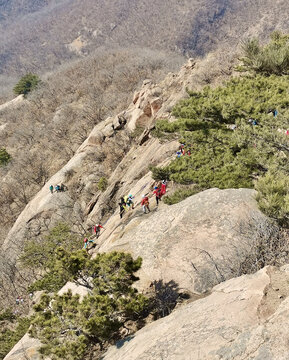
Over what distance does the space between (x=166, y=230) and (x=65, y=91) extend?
55.4 metres

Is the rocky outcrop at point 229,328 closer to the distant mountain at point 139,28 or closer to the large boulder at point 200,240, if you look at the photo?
the large boulder at point 200,240

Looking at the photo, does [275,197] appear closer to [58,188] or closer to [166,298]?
[166,298]

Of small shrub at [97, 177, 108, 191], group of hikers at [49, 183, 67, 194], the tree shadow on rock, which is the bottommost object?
small shrub at [97, 177, 108, 191]

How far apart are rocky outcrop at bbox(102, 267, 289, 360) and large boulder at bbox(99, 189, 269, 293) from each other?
3.83 feet

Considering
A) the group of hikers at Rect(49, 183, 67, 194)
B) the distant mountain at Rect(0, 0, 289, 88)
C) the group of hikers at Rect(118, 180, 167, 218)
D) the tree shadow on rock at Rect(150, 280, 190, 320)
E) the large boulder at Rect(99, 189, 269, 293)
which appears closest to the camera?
the tree shadow on rock at Rect(150, 280, 190, 320)

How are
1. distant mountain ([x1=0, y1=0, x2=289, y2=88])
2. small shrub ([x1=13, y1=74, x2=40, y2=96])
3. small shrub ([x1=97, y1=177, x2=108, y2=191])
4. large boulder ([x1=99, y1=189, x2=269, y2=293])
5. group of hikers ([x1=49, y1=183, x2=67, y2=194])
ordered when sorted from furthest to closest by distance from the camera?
distant mountain ([x1=0, y1=0, x2=289, y2=88])
small shrub ([x1=13, y1=74, x2=40, y2=96])
group of hikers ([x1=49, y1=183, x2=67, y2=194])
small shrub ([x1=97, y1=177, x2=108, y2=191])
large boulder ([x1=99, y1=189, x2=269, y2=293])

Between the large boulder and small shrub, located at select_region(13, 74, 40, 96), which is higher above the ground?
small shrub, located at select_region(13, 74, 40, 96)

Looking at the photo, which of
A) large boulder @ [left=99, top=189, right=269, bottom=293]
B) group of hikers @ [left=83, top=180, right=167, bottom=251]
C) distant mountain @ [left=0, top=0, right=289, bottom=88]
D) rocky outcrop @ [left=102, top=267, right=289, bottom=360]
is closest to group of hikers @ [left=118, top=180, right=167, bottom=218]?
group of hikers @ [left=83, top=180, right=167, bottom=251]

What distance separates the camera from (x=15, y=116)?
5766cm

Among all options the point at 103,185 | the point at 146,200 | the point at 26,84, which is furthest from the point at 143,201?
the point at 26,84

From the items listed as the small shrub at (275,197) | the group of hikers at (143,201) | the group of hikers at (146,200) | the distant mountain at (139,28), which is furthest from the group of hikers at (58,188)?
the distant mountain at (139,28)

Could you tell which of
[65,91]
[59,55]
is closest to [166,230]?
[65,91]

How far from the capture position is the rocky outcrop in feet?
11.5

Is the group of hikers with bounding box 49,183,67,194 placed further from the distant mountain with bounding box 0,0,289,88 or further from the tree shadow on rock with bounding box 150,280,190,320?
the distant mountain with bounding box 0,0,289,88
